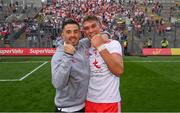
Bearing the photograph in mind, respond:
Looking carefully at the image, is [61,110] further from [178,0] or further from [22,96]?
[178,0]

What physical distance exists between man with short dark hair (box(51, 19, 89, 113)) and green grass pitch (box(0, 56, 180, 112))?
5464 mm

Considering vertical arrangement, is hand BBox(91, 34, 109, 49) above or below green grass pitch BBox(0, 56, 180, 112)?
above

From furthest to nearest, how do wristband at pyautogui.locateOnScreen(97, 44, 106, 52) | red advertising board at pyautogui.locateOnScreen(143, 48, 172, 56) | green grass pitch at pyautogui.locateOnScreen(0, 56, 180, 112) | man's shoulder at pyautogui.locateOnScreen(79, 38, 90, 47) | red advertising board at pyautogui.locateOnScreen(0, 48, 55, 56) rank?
red advertising board at pyautogui.locateOnScreen(0, 48, 55, 56)
red advertising board at pyautogui.locateOnScreen(143, 48, 172, 56)
green grass pitch at pyautogui.locateOnScreen(0, 56, 180, 112)
man's shoulder at pyautogui.locateOnScreen(79, 38, 90, 47)
wristband at pyautogui.locateOnScreen(97, 44, 106, 52)

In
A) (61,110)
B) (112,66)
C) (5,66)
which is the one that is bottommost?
(5,66)

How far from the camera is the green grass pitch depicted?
10.2 meters

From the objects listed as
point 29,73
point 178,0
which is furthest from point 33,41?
point 178,0

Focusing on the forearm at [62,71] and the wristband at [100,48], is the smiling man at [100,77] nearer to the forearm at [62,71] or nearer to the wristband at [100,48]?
the wristband at [100,48]

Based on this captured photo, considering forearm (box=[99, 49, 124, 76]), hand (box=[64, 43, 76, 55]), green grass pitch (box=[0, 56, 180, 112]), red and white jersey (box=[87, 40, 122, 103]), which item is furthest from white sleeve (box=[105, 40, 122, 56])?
green grass pitch (box=[0, 56, 180, 112])

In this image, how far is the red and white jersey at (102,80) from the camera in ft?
14.3

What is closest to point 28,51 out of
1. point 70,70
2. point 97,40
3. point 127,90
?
point 127,90

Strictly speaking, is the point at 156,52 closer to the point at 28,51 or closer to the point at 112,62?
the point at 28,51

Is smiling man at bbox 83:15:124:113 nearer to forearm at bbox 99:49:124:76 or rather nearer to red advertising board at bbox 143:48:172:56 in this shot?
forearm at bbox 99:49:124:76

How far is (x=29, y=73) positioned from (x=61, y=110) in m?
13.7

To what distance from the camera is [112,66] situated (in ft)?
13.6
